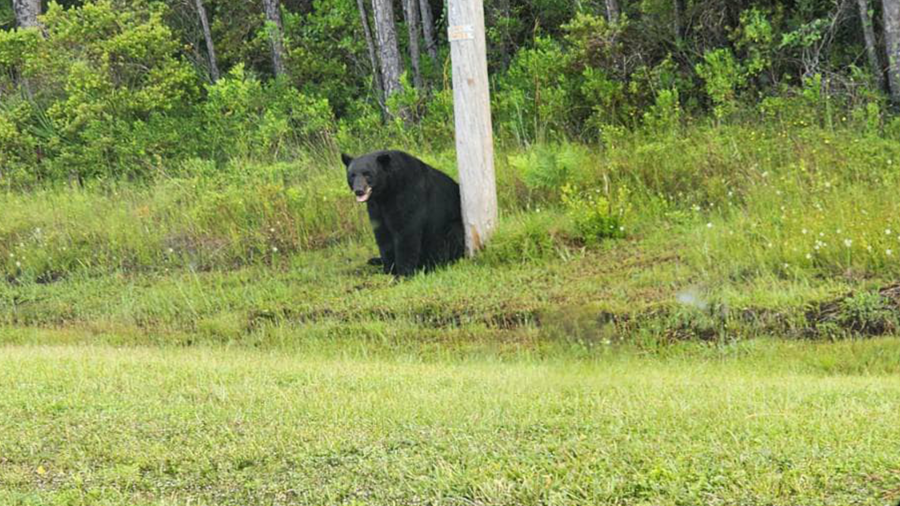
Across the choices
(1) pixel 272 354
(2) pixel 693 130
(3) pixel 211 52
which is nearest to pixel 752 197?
(2) pixel 693 130

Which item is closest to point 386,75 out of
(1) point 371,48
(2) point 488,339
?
(1) point 371,48

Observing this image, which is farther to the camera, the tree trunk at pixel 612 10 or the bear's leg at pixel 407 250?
the tree trunk at pixel 612 10

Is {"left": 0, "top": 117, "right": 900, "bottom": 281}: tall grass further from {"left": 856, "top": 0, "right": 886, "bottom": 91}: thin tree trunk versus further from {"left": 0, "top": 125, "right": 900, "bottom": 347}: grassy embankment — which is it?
{"left": 856, "top": 0, "right": 886, "bottom": 91}: thin tree trunk

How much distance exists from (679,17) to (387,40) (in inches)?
174

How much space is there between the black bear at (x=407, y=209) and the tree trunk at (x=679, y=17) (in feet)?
17.0

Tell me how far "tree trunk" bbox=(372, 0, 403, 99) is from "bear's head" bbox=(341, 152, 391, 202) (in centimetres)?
587

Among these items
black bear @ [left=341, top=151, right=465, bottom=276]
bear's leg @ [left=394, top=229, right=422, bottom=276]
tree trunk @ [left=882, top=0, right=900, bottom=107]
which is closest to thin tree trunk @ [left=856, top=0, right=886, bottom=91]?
tree trunk @ [left=882, top=0, right=900, bottom=107]

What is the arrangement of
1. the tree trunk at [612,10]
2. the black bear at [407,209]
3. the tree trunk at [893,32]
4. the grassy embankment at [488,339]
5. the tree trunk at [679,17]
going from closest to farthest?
the grassy embankment at [488,339], the black bear at [407,209], the tree trunk at [893,32], the tree trunk at [679,17], the tree trunk at [612,10]

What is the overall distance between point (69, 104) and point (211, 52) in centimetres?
358

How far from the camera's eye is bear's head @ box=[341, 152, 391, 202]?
10469 millimetres

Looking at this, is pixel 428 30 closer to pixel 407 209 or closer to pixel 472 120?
pixel 472 120

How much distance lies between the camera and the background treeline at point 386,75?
1362 centimetres

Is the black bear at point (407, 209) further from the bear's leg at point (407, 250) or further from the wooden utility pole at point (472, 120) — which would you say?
the wooden utility pole at point (472, 120)

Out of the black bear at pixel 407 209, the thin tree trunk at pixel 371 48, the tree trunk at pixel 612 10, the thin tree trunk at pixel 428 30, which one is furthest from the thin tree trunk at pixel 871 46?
the thin tree trunk at pixel 371 48
